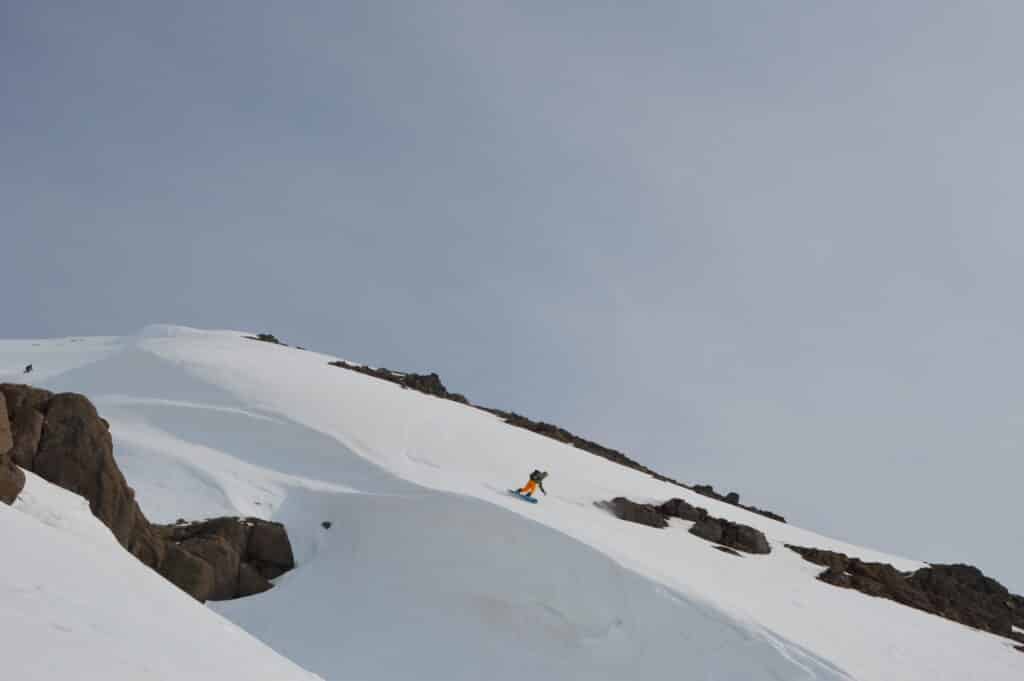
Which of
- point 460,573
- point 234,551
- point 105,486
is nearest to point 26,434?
point 105,486

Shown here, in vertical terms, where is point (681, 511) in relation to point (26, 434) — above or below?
above

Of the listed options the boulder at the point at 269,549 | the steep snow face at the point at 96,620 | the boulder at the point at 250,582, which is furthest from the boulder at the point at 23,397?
the boulder at the point at 269,549

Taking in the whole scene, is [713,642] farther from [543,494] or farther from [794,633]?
[543,494]

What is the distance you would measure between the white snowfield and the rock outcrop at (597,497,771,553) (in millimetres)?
796

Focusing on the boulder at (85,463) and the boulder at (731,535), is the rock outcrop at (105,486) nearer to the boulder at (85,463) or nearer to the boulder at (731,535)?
the boulder at (85,463)

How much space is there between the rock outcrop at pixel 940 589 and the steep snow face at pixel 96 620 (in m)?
21.3

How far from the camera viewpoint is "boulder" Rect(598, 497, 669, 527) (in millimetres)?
26094

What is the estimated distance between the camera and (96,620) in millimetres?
6852

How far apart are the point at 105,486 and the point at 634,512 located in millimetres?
17343

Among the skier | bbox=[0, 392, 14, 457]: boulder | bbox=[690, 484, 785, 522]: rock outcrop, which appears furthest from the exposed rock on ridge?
bbox=[0, 392, 14, 457]: boulder

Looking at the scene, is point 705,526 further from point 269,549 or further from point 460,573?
point 269,549

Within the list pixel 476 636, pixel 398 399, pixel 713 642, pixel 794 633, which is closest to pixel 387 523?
pixel 476 636

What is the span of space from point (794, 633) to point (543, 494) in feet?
31.5

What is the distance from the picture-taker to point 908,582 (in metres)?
28.0
